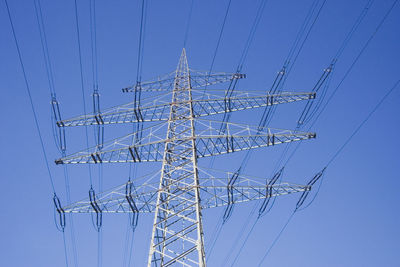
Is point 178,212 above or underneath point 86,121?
underneath

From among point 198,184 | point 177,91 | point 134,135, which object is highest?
point 177,91

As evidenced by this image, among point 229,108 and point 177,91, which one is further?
point 177,91

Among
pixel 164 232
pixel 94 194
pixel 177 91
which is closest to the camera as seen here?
pixel 164 232

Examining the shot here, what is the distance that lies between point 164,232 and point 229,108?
6.36 meters

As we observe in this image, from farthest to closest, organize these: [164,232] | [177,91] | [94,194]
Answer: [177,91], [94,194], [164,232]

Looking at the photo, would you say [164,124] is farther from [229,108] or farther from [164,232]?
[164,232]

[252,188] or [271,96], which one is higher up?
[271,96]

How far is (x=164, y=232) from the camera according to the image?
13.4 m

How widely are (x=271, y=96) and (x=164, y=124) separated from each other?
462 centimetres

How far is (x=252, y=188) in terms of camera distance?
49.7 feet

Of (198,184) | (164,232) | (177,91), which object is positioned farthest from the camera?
(177,91)

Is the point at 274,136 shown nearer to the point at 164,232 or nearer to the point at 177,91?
the point at 164,232

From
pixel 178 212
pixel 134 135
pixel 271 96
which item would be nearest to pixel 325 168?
pixel 271 96

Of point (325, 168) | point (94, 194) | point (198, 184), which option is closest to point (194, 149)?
point (198, 184)
